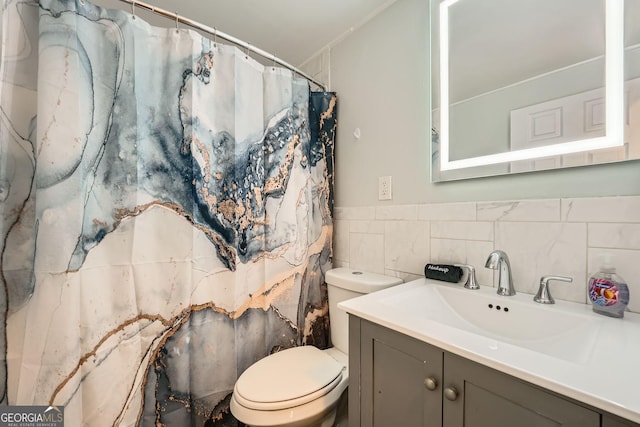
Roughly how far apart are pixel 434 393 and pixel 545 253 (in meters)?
0.60

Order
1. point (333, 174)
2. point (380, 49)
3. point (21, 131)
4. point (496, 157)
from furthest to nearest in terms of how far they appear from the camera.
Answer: point (333, 174) → point (380, 49) → point (496, 157) → point (21, 131)

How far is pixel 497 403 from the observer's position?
0.55 metres

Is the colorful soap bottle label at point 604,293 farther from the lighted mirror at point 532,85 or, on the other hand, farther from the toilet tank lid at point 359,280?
the toilet tank lid at point 359,280

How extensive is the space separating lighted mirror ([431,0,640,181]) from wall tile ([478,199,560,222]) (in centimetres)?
12

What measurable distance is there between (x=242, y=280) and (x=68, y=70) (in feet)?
3.21

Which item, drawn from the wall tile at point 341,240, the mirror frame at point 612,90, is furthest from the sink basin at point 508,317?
the wall tile at point 341,240

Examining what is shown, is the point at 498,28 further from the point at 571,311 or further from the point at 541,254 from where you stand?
the point at 571,311

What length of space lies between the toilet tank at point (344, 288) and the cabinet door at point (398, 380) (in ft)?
1.41

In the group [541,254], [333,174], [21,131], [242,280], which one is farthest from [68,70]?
[541,254]

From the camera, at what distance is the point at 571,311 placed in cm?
76

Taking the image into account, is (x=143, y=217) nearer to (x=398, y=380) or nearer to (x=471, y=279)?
(x=398, y=380)

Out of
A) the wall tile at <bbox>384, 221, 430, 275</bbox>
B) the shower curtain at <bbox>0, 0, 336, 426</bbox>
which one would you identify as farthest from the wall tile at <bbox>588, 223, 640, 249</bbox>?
the shower curtain at <bbox>0, 0, 336, 426</bbox>

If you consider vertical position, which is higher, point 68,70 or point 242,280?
point 68,70

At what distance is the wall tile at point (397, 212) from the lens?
1248 millimetres
